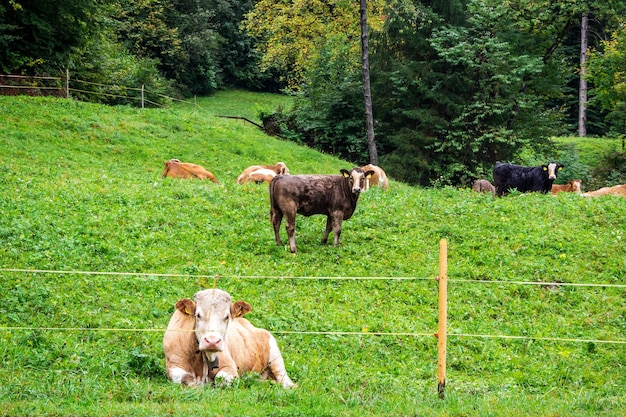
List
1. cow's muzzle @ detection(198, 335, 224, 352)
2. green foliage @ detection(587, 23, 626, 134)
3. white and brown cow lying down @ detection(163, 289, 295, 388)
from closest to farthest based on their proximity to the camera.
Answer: cow's muzzle @ detection(198, 335, 224, 352) → white and brown cow lying down @ detection(163, 289, 295, 388) → green foliage @ detection(587, 23, 626, 134)

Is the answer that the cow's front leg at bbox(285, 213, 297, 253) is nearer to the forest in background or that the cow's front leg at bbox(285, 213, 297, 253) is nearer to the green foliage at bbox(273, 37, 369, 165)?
the forest in background

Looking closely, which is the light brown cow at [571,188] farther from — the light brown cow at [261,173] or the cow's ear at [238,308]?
the cow's ear at [238,308]

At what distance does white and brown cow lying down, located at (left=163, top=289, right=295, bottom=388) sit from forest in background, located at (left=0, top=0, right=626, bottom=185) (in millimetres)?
26927

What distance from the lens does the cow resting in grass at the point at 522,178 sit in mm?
23470

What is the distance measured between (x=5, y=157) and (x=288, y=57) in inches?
1089

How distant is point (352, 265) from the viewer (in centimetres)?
1480

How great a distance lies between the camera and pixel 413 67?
3597 centimetres

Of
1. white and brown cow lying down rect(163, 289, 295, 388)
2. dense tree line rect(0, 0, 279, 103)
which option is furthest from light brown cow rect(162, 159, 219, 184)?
white and brown cow lying down rect(163, 289, 295, 388)

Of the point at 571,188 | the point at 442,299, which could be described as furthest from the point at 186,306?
the point at 571,188

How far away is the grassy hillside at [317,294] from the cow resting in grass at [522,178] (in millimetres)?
3593

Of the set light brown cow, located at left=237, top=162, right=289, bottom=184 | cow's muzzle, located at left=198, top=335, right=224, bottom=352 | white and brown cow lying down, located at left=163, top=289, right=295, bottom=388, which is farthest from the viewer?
light brown cow, located at left=237, top=162, right=289, bottom=184

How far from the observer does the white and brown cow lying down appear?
7906 mm

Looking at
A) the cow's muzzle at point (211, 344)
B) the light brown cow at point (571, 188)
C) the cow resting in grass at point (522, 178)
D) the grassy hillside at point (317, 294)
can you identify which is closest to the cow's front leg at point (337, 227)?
the grassy hillside at point (317, 294)

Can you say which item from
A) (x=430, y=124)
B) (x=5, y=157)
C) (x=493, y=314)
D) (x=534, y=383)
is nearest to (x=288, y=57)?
(x=430, y=124)
